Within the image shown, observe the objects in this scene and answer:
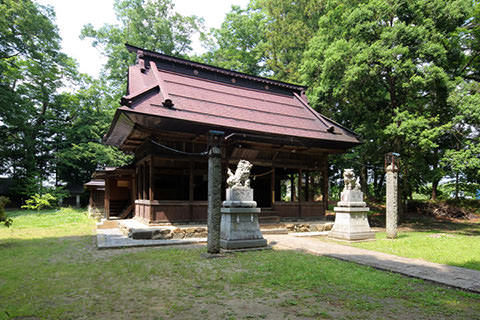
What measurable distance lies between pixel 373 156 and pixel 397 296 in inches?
518

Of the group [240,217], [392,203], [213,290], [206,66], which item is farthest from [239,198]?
[206,66]

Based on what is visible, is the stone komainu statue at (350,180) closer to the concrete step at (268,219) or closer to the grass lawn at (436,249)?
the grass lawn at (436,249)

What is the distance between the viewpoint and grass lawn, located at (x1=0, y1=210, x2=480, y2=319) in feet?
12.8

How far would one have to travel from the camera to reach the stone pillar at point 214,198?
25.3 ft

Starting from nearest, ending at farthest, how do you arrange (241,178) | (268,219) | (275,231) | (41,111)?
(241,178) < (275,231) < (268,219) < (41,111)

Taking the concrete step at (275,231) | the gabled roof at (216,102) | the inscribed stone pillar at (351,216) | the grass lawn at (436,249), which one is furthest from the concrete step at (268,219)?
the grass lawn at (436,249)

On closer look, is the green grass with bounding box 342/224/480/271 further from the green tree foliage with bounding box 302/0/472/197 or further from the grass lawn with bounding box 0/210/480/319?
the green tree foliage with bounding box 302/0/472/197

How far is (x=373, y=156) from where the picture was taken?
1638cm

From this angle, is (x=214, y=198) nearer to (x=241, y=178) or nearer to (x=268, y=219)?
(x=241, y=178)

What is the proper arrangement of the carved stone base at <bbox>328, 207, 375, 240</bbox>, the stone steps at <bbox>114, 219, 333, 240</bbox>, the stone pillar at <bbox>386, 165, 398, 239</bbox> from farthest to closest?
the stone pillar at <bbox>386, 165, 398, 239</bbox> < the carved stone base at <bbox>328, 207, 375, 240</bbox> < the stone steps at <bbox>114, 219, 333, 240</bbox>

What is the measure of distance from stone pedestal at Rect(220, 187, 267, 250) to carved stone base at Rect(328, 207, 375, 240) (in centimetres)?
364

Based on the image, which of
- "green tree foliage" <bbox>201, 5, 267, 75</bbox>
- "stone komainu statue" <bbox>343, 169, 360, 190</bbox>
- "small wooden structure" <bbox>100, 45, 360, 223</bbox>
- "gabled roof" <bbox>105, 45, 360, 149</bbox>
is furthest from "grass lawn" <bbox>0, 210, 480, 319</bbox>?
"green tree foliage" <bbox>201, 5, 267, 75</bbox>

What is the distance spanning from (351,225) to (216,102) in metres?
7.94

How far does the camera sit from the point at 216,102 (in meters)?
13.2
